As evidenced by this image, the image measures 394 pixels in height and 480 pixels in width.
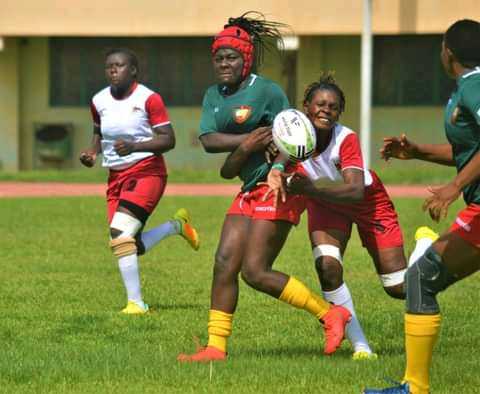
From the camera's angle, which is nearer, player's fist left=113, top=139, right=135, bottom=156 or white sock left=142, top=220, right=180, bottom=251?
player's fist left=113, top=139, right=135, bottom=156

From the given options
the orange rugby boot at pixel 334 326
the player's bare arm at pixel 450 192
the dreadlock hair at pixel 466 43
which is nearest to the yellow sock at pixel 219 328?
the orange rugby boot at pixel 334 326

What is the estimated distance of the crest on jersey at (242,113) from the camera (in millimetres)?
8703

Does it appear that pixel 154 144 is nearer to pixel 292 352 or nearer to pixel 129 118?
pixel 129 118

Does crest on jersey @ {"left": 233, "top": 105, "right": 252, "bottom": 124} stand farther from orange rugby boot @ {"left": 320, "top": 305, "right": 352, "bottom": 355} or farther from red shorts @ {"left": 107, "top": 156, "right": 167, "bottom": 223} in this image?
red shorts @ {"left": 107, "top": 156, "right": 167, "bottom": 223}

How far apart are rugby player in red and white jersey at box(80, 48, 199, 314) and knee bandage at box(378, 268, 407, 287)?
2.86 metres

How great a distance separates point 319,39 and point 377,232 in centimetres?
2442

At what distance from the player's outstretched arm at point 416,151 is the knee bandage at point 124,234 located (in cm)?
365

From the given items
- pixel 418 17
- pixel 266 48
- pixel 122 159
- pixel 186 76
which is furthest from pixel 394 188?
pixel 266 48

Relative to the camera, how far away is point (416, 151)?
8.41 meters

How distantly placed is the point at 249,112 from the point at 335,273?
119cm

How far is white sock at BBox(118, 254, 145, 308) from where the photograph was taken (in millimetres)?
11422

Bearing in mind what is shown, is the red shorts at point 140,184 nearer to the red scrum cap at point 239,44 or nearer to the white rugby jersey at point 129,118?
the white rugby jersey at point 129,118

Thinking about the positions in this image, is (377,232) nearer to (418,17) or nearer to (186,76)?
(418,17)

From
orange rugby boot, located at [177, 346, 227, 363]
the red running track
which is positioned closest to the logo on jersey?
orange rugby boot, located at [177, 346, 227, 363]
